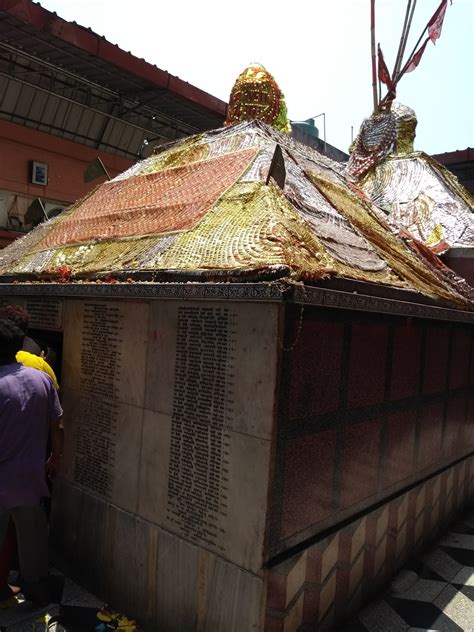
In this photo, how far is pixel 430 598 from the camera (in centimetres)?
367

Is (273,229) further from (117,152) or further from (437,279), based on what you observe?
(117,152)

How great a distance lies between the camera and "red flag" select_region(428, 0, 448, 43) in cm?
705

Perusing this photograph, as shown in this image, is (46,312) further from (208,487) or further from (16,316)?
(208,487)

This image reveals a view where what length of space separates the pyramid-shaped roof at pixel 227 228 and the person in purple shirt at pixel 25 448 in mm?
853

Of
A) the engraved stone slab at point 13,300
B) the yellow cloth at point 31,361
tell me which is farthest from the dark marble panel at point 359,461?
the engraved stone slab at point 13,300

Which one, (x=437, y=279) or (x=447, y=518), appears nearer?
(x=437, y=279)

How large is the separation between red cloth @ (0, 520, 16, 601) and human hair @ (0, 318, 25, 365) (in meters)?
1.17

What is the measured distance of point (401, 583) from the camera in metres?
3.89

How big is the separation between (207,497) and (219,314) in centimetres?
109

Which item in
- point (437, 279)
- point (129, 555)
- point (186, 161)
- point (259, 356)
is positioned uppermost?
point (186, 161)

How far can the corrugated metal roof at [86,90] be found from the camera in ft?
26.2

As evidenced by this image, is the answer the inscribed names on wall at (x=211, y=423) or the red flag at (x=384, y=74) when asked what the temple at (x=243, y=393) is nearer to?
the inscribed names on wall at (x=211, y=423)

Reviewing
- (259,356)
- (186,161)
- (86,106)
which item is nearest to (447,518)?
(259,356)

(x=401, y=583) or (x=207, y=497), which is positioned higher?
(x=207, y=497)
